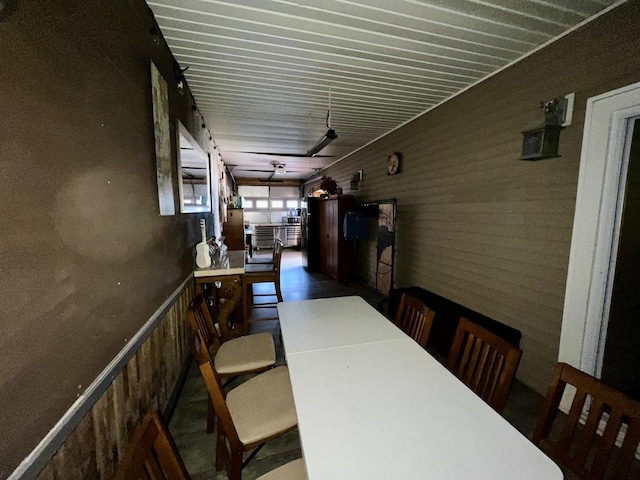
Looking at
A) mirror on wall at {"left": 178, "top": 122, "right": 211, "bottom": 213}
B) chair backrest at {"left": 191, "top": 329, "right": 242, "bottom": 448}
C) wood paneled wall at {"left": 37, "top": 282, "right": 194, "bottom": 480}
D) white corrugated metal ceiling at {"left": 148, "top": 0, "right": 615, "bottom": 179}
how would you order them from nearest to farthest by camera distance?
wood paneled wall at {"left": 37, "top": 282, "right": 194, "bottom": 480} < chair backrest at {"left": 191, "top": 329, "right": 242, "bottom": 448} < white corrugated metal ceiling at {"left": 148, "top": 0, "right": 615, "bottom": 179} < mirror on wall at {"left": 178, "top": 122, "right": 211, "bottom": 213}

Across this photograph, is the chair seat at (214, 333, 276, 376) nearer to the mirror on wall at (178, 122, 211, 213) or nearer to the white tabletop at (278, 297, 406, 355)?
the white tabletop at (278, 297, 406, 355)

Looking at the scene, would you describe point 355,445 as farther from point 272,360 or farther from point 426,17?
point 426,17

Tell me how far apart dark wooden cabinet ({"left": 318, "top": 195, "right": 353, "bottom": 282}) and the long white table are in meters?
4.10

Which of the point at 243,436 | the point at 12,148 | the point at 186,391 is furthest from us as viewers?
the point at 186,391

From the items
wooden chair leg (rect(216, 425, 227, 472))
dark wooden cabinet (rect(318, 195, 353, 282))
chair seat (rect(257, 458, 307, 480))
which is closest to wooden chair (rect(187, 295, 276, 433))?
wooden chair leg (rect(216, 425, 227, 472))

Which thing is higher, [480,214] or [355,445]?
[480,214]

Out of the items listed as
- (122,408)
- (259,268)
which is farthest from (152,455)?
(259,268)

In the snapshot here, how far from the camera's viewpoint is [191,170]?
456 centimetres

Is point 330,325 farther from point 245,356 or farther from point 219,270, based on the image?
point 219,270

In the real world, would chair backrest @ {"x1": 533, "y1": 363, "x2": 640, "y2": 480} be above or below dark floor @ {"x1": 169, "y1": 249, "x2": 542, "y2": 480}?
above

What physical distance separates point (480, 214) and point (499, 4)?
1.72 m

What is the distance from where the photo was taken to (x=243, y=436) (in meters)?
1.23

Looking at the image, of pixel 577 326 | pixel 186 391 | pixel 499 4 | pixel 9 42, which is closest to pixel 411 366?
pixel 577 326

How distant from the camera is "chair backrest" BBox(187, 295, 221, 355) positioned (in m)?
1.54
